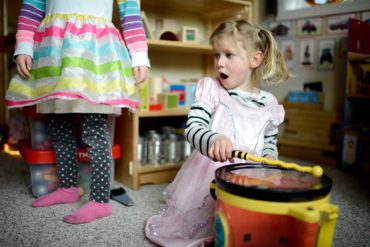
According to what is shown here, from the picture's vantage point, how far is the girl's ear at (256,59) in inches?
42.2

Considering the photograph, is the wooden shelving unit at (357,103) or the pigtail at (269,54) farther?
the wooden shelving unit at (357,103)

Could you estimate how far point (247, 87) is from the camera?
1100mm

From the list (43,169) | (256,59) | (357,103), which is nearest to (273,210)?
(256,59)

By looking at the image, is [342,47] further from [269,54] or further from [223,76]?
[223,76]

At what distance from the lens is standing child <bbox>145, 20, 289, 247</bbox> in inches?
37.9

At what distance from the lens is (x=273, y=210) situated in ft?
2.13

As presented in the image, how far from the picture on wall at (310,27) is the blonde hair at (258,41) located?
128 centimetres

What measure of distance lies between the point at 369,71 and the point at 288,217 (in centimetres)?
153

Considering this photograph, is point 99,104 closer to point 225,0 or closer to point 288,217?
point 288,217

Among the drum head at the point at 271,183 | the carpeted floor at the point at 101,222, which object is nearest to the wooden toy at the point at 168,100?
the carpeted floor at the point at 101,222

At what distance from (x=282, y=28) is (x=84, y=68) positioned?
1.70m

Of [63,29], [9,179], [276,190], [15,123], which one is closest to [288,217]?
[276,190]

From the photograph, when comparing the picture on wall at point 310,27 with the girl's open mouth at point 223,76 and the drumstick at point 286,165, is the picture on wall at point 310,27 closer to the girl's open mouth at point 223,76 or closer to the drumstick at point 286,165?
the girl's open mouth at point 223,76

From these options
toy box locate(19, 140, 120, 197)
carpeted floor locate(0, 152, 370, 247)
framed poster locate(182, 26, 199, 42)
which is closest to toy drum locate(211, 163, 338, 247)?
carpeted floor locate(0, 152, 370, 247)
